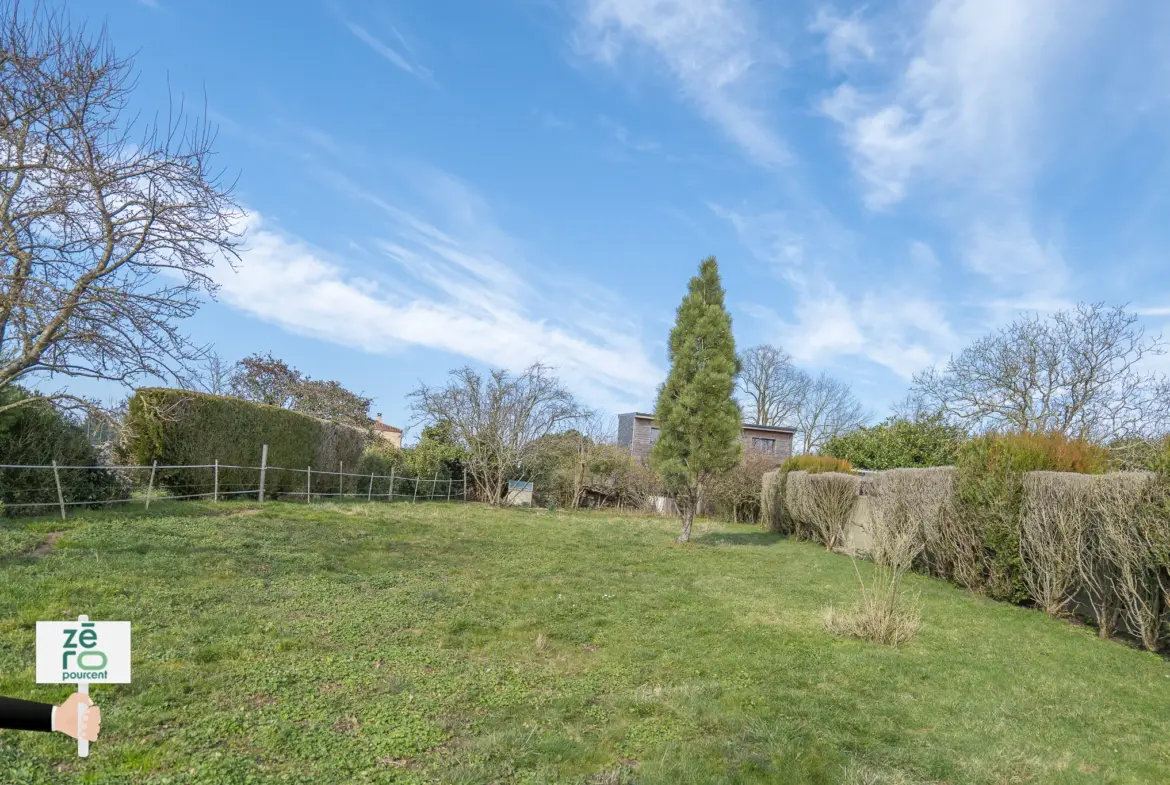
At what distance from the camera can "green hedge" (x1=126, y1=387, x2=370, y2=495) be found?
37.2ft

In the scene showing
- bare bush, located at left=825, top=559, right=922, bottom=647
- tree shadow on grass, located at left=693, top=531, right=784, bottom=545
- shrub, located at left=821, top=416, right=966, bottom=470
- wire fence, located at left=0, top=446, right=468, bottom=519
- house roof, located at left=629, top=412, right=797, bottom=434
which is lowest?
tree shadow on grass, located at left=693, top=531, right=784, bottom=545

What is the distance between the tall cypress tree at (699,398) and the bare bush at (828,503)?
3078mm

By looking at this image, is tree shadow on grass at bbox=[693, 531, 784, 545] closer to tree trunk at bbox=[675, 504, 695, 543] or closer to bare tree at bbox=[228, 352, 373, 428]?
tree trunk at bbox=[675, 504, 695, 543]

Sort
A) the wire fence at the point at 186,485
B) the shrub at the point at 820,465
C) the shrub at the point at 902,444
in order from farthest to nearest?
the shrub at the point at 902,444 < the shrub at the point at 820,465 < the wire fence at the point at 186,485

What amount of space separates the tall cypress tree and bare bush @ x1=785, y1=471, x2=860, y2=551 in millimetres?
3078

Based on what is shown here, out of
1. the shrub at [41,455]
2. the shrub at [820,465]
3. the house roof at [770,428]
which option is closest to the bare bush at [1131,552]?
the shrub at [820,465]

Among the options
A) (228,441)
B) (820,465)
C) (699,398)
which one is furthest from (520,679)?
(820,465)

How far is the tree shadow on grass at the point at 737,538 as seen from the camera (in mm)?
15336

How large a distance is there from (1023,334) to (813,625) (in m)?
15.6

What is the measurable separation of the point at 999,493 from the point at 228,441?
14.5 meters

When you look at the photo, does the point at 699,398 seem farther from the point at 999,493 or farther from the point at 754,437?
the point at 754,437

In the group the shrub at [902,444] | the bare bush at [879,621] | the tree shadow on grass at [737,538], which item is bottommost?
the tree shadow on grass at [737,538]

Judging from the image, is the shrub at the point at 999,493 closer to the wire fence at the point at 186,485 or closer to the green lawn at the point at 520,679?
the green lawn at the point at 520,679

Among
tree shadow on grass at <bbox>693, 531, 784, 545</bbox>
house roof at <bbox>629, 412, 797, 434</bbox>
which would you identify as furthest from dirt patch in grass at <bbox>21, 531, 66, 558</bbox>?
house roof at <bbox>629, 412, 797, 434</bbox>
